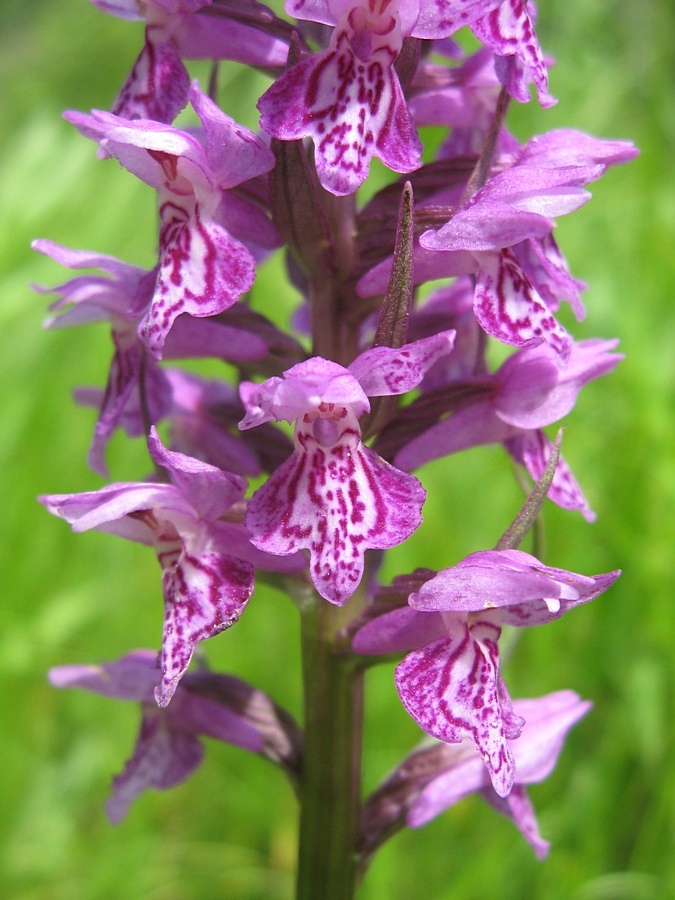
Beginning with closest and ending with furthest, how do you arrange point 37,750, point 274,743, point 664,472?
point 274,743 → point 664,472 → point 37,750

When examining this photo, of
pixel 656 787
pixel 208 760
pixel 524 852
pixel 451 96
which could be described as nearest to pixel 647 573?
pixel 656 787

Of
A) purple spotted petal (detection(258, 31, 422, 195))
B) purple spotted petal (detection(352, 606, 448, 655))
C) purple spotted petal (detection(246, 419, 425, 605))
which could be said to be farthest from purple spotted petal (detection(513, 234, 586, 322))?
purple spotted petal (detection(352, 606, 448, 655))

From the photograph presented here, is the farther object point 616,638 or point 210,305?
point 616,638

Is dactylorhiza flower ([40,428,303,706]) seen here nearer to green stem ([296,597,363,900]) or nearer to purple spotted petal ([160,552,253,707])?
purple spotted petal ([160,552,253,707])

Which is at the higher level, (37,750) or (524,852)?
(524,852)

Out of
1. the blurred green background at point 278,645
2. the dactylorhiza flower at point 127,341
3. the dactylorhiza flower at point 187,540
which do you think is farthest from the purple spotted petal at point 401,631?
the blurred green background at point 278,645

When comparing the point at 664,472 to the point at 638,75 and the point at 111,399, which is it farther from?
the point at 638,75

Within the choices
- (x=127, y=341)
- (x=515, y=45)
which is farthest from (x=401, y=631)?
(x=515, y=45)

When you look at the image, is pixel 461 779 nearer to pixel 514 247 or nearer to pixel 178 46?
pixel 514 247

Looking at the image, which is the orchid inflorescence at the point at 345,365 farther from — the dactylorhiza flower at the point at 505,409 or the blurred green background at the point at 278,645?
the blurred green background at the point at 278,645
